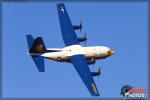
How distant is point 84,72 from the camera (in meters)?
80.4

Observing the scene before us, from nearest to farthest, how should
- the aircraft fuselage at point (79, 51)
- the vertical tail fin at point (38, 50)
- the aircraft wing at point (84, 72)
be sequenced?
the aircraft wing at point (84, 72) < the vertical tail fin at point (38, 50) < the aircraft fuselage at point (79, 51)

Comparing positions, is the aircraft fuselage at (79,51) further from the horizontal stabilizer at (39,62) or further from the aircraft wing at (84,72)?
the horizontal stabilizer at (39,62)

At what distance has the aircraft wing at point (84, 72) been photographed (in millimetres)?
75787

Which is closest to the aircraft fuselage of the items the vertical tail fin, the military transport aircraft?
the military transport aircraft

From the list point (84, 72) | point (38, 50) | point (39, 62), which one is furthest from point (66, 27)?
point (84, 72)

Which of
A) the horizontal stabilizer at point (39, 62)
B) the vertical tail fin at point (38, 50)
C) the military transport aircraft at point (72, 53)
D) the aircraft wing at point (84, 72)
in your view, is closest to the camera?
the aircraft wing at point (84, 72)

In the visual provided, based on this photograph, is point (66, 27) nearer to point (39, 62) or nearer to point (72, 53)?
point (72, 53)

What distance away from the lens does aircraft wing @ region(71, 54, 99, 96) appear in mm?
75787

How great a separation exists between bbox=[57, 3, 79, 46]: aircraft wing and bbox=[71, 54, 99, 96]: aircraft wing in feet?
13.9

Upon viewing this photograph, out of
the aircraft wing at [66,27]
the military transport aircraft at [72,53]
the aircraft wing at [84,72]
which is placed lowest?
the aircraft wing at [84,72]

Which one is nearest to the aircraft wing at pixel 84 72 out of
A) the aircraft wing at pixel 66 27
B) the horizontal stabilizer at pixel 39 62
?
the aircraft wing at pixel 66 27

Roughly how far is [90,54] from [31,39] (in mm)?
12404

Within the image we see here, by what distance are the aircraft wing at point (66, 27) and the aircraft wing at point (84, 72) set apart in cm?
423

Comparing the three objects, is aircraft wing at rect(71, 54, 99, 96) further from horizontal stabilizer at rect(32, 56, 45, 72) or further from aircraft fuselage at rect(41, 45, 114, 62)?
horizontal stabilizer at rect(32, 56, 45, 72)
